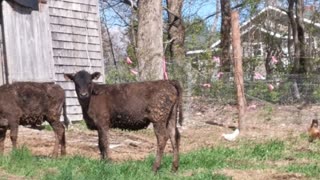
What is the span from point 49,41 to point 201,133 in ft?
15.5

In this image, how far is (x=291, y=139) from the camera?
15.1 metres

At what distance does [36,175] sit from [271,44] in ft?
113

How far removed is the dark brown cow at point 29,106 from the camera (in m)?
10.7

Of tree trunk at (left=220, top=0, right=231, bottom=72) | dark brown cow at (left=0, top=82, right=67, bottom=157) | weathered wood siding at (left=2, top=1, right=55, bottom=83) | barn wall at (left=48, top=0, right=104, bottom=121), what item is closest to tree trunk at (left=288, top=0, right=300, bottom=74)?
tree trunk at (left=220, top=0, right=231, bottom=72)

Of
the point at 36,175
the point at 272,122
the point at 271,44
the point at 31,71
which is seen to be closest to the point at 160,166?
the point at 36,175

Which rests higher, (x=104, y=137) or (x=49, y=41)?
(x=49, y=41)

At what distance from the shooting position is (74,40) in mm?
18922

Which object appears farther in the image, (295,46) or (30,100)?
(295,46)

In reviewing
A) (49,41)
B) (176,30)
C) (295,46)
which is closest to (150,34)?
(49,41)

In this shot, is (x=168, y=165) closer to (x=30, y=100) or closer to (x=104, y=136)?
(x=104, y=136)

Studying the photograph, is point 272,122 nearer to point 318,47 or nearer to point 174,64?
point 174,64

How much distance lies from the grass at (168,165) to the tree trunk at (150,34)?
553cm

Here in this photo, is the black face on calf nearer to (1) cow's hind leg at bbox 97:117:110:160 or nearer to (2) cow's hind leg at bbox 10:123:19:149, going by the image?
(1) cow's hind leg at bbox 97:117:110:160

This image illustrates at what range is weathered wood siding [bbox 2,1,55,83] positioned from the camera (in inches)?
601
